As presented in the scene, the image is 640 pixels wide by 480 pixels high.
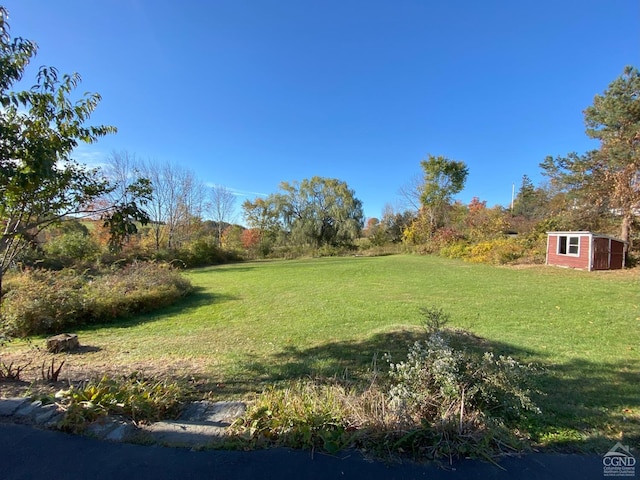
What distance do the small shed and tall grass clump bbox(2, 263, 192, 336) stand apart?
53.8ft

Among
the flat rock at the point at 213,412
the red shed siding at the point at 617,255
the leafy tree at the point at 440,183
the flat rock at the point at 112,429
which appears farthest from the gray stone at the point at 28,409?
the leafy tree at the point at 440,183

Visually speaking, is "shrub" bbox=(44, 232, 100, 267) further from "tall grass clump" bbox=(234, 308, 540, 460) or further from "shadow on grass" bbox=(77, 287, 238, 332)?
"tall grass clump" bbox=(234, 308, 540, 460)

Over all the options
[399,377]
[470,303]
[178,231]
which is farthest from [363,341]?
[178,231]

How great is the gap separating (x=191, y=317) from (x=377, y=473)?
5.88 meters

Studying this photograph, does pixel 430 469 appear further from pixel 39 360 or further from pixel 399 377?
pixel 39 360

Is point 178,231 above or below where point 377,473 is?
above

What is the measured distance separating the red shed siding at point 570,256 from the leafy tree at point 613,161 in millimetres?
2621

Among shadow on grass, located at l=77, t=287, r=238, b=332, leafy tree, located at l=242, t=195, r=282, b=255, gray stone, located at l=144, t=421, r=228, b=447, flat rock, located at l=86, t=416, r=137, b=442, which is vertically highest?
leafy tree, located at l=242, t=195, r=282, b=255

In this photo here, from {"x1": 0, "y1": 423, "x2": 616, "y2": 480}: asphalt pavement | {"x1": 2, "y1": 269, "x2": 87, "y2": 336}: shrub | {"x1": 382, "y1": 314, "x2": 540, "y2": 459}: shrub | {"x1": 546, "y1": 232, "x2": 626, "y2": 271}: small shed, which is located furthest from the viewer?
{"x1": 546, "y1": 232, "x2": 626, "y2": 271}: small shed

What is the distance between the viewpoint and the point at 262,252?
2688 cm

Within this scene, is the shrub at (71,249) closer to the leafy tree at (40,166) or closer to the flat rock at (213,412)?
the leafy tree at (40,166)

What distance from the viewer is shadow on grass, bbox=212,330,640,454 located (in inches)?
84.1

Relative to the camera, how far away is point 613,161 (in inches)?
511

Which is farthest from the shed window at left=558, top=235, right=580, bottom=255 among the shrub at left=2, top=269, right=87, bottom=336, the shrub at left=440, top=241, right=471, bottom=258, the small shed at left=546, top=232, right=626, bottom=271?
the shrub at left=2, top=269, right=87, bottom=336
